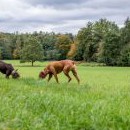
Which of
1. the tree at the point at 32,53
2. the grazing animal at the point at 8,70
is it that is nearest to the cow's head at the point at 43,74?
the grazing animal at the point at 8,70

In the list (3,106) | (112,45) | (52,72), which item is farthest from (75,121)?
(112,45)

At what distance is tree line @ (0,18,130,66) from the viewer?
3937 inches

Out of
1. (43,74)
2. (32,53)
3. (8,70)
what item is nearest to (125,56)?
(32,53)

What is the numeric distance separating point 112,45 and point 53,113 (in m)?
91.8

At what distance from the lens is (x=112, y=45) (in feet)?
328

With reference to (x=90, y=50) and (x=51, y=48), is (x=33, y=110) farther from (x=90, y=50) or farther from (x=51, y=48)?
(x=51, y=48)

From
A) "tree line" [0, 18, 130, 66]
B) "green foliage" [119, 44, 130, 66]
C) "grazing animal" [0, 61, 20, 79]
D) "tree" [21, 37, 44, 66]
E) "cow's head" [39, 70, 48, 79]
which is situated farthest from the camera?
"tree" [21, 37, 44, 66]

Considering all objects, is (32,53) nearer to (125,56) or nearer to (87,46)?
(87,46)

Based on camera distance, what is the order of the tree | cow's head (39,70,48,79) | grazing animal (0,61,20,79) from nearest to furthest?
grazing animal (0,61,20,79) < cow's head (39,70,48,79) < the tree

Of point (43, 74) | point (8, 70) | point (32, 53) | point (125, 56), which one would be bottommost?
point (125, 56)

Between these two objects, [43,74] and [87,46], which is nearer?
[43,74]

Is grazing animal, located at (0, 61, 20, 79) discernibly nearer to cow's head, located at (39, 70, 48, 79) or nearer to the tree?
cow's head, located at (39, 70, 48, 79)

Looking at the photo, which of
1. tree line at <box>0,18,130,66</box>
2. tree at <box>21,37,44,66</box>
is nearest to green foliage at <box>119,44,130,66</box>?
tree line at <box>0,18,130,66</box>

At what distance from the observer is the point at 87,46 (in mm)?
113250
